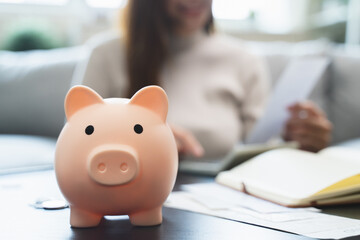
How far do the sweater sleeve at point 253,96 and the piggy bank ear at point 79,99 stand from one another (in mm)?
999

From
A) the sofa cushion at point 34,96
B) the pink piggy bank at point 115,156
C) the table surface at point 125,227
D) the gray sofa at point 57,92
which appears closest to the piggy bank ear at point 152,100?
the pink piggy bank at point 115,156

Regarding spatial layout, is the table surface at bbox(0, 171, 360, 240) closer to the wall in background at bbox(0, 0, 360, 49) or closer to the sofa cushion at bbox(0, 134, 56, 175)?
the sofa cushion at bbox(0, 134, 56, 175)

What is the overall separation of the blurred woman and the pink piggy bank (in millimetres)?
768

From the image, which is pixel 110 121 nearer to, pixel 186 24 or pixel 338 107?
pixel 186 24

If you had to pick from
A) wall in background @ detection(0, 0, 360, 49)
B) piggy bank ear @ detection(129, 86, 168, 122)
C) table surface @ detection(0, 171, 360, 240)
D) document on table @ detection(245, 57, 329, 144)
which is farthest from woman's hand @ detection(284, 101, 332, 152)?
wall in background @ detection(0, 0, 360, 49)

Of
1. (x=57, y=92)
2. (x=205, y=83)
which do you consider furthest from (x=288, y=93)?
(x=57, y=92)

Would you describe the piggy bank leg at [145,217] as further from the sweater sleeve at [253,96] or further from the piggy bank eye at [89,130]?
the sweater sleeve at [253,96]

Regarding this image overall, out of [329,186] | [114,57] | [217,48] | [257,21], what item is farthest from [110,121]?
[257,21]

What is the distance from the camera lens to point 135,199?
42 centimetres

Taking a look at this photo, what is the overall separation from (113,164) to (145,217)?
8cm

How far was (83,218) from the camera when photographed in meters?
0.44

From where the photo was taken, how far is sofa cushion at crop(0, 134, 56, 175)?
47.0 inches

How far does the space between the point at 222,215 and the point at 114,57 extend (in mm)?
916

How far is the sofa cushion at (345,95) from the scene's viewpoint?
5.51ft
